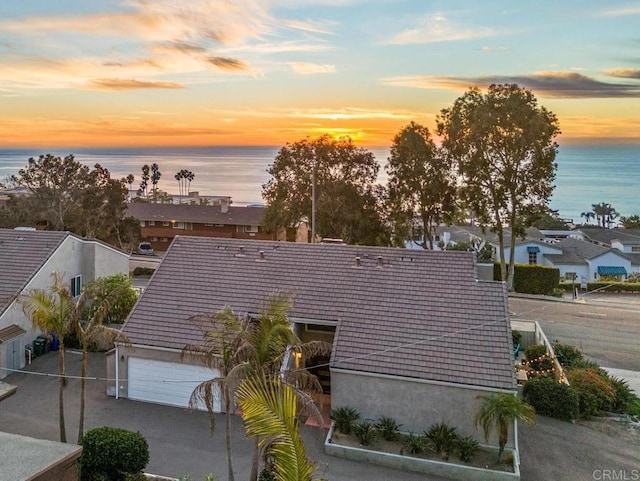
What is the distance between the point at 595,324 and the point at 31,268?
29.4 metres

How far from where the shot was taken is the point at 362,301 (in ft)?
58.7

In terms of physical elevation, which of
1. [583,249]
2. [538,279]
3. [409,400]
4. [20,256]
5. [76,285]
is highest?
[20,256]

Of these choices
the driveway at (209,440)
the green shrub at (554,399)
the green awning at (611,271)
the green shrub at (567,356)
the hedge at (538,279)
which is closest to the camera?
the driveway at (209,440)

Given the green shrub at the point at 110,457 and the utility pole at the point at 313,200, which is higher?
the utility pole at the point at 313,200

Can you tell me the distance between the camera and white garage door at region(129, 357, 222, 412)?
17.2 m

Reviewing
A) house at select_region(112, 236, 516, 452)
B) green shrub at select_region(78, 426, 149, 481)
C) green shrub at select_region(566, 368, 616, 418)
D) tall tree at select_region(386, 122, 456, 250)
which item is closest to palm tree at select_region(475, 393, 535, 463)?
house at select_region(112, 236, 516, 452)

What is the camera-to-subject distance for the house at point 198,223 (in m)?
59.0

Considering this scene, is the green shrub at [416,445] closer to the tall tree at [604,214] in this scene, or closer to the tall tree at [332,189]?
the tall tree at [332,189]

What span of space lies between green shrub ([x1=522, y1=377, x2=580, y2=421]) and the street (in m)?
7.62

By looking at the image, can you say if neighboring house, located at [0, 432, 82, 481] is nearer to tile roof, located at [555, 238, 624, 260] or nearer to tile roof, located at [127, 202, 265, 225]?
tile roof, located at [127, 202, 265, 225]

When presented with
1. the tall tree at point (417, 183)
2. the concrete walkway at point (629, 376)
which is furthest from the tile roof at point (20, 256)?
the concrete walkway at point (629, 376)

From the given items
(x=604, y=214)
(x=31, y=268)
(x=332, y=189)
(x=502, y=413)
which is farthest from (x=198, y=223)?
(x=604, y=214)

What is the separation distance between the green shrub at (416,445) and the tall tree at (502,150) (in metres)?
27.0

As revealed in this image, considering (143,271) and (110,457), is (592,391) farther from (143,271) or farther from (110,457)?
(143,271)
